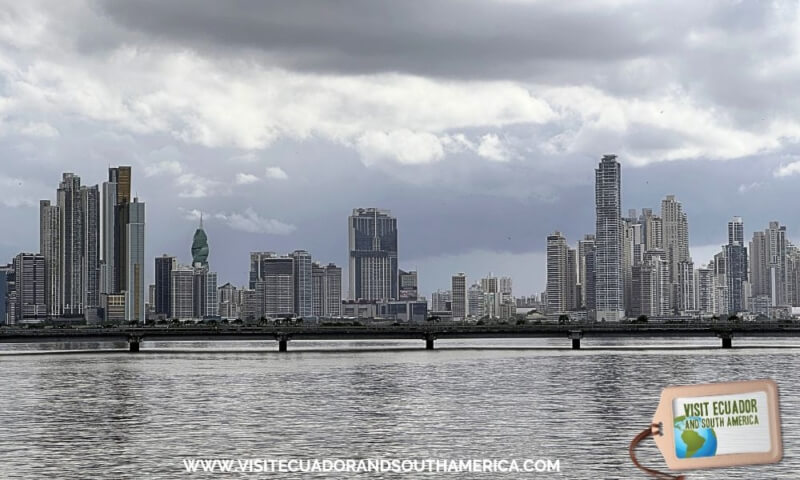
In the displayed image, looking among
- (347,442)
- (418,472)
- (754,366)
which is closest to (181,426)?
(347,442)

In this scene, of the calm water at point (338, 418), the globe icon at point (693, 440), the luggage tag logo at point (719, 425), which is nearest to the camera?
the luggage tag logo at point (719, 425)

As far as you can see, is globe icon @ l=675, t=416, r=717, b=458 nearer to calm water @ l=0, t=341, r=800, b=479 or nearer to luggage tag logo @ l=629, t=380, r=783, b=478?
luggage tag logo @ l=629, t=380, r=783, b=478

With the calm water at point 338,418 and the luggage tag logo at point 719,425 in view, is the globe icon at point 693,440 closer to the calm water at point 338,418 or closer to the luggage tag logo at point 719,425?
the luggage tag logo at point 719,425

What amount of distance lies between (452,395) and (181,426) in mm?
29567

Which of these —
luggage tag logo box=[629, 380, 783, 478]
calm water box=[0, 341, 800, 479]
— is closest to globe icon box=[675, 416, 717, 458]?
luggage tag logo box=[629, 380, 783, 478]

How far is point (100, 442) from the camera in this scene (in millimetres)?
54062

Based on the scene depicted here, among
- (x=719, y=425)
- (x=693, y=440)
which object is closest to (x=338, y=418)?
(x=693, y=440)

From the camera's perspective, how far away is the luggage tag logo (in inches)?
334

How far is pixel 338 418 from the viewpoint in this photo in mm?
66812

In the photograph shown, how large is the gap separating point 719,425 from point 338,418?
194 ft

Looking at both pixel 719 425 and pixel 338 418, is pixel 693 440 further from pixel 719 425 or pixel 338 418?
pixel 338 418

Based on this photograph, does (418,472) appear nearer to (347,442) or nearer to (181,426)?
(347,442)

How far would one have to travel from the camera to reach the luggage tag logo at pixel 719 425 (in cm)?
848

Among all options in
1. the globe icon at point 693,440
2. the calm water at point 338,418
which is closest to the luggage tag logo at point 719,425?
the globe icon at point 693,440
